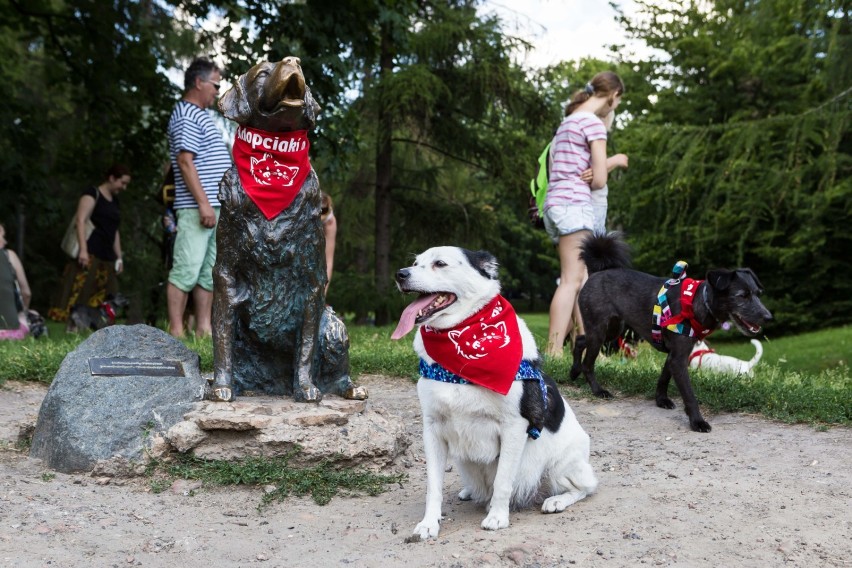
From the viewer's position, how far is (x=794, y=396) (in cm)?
648

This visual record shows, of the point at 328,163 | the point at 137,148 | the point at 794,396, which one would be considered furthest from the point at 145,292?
the point at 794,396

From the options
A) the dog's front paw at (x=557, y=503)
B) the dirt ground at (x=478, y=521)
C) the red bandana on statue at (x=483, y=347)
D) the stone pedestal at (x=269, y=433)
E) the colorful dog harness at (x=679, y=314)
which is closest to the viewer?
the dirt ground at (x=478, y=521)

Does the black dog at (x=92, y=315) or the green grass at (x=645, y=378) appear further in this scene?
the black dog at (x=92, y=315)

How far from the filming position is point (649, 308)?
21.4 feet

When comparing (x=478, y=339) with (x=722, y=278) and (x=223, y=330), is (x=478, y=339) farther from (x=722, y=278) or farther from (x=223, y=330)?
(x=722, y=278)

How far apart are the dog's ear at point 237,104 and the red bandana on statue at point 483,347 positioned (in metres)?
1.62

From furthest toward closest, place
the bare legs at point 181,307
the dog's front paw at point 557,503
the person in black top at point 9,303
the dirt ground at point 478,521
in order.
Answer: the person in black top at point 9,303 < the bare legs at point 181,307 < the dog's front paw at point 557,503 < the dirt ground at point 478,521

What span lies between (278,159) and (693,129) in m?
11.9

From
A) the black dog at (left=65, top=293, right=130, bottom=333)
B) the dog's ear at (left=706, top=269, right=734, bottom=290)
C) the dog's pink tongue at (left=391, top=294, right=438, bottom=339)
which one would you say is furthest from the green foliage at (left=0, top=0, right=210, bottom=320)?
the dog's pink tongue at (left=391, top=294, right=438, bottom=339)

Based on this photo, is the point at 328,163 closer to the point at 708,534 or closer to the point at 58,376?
the point at 58,376

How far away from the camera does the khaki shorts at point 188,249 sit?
26.0 feet

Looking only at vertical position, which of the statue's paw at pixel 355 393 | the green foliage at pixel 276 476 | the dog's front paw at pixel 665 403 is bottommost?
the green foliage at pixel 276 476

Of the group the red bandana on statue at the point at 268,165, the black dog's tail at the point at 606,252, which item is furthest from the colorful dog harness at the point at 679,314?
the red bandana on statue at the point at 268,165

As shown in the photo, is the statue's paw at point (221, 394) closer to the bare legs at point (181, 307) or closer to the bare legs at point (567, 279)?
the bare legs at point (181, 307)
